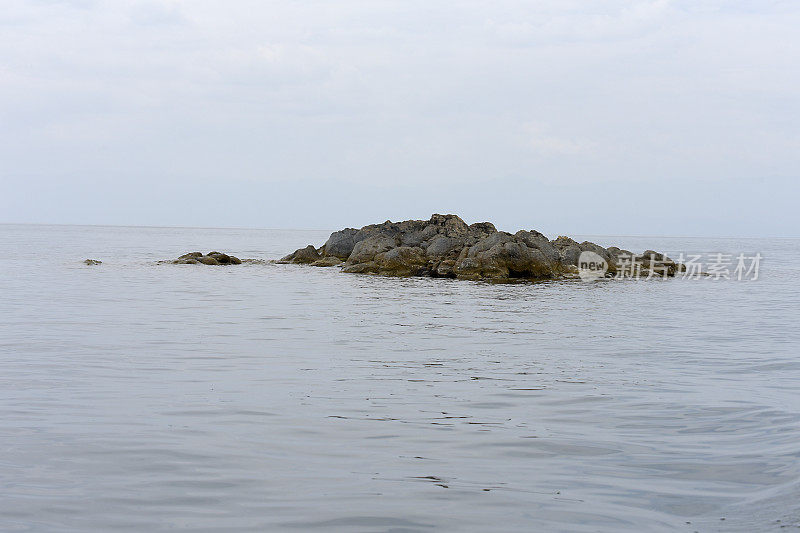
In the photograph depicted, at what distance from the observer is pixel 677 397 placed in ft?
27.3

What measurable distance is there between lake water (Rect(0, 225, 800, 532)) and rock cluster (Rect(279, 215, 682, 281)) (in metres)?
14.7

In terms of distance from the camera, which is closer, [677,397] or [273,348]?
[677,397]

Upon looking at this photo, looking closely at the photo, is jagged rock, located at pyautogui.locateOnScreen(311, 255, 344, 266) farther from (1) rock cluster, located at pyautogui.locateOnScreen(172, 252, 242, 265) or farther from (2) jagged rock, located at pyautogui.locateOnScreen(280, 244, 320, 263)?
(1) rock cluster, located at pyautogui.locateOnScreen(172, 252, 242, 265)

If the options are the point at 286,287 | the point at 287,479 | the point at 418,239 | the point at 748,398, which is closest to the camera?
the point at 287,479

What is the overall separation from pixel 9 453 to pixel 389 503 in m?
3.30

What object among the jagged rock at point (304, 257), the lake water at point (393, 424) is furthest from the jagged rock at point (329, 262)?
the lake water at point (393, 424)

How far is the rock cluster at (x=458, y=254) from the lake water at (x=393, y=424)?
14.7 metres

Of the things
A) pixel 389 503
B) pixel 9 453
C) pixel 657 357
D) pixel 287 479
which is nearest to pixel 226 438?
pixel 287 479

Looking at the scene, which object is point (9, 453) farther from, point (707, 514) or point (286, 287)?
point (286, 287)

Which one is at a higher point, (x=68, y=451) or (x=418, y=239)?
(x=418, y=239)

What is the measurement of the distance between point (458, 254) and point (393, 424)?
2762cm

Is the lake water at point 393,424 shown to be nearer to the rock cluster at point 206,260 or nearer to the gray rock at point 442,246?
the gray rock at point 442,246

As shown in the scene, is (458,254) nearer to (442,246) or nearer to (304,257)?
(442,246)

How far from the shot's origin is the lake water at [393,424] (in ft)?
15.0
